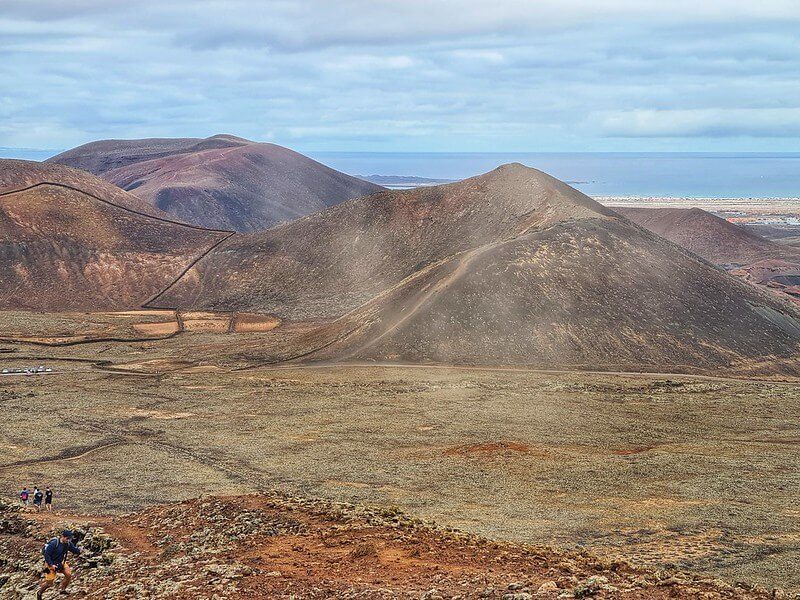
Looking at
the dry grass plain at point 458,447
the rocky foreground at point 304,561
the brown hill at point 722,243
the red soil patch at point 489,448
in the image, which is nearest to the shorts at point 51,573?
the rocky foreground at point 304,561

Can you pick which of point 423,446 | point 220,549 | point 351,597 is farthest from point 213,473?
point 351,597

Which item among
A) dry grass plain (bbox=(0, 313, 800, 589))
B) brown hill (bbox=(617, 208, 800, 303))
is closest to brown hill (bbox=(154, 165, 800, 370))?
dry grass plain (bbox=(0, 313, 800, 589))

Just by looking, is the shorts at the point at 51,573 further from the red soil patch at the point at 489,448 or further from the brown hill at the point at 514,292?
the brown hill at the point at 514,292

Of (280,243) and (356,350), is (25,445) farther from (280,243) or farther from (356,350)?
(280,243)

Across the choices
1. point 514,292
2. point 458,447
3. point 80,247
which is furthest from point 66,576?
point 80,247

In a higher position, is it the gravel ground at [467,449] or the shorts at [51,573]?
the shorts at [51,573]
